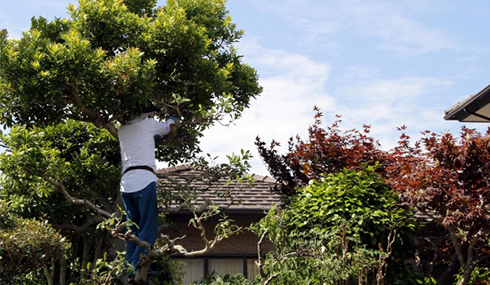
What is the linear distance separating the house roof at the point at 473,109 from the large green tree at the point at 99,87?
14.0 ft

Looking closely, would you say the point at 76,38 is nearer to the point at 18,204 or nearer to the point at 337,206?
the point at 18,204

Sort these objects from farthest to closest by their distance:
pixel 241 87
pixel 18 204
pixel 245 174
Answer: pixel 241 87
pixel 18 204
pixel 245 174

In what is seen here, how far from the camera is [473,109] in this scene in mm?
10359

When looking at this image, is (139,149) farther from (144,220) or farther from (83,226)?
Answer: (83,226)

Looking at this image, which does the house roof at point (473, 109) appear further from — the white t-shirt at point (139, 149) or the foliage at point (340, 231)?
the white t-shirt at point (139, 149)

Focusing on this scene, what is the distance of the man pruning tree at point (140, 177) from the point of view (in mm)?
6598

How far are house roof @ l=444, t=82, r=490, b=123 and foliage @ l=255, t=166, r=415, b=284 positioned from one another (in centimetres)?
301

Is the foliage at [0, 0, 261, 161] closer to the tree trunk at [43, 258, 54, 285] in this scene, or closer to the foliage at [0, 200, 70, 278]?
the foliage at [0, 200, 70, 278]

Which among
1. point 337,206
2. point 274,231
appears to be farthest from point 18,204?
point 337,206

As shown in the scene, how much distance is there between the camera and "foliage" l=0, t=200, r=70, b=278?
7.51m

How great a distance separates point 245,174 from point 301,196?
1322mm

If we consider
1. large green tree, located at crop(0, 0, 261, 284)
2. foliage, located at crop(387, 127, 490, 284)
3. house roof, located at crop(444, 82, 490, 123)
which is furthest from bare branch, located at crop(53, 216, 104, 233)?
house roof, located at crop(444, 82, 490, 123)

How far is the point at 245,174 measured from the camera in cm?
776

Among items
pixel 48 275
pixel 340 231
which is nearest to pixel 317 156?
pixel 340 231
